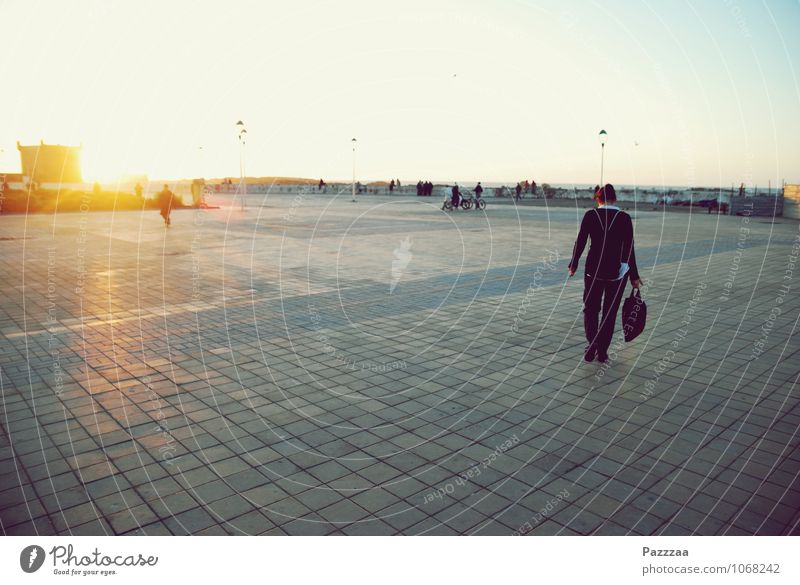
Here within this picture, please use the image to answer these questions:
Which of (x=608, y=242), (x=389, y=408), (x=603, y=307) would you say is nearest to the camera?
(x=389, y=408)

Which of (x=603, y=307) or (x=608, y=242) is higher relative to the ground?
(x=608, y=242)

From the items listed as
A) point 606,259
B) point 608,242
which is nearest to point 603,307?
point 606,259

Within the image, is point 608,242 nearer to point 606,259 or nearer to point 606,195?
point 606,259

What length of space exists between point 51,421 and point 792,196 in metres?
36.5

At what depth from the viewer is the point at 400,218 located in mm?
29625

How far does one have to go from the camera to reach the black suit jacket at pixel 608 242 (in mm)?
6273

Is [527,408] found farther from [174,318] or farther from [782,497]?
[174,318]

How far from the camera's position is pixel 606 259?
21.0 ft

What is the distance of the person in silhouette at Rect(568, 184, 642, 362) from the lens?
6.29 m

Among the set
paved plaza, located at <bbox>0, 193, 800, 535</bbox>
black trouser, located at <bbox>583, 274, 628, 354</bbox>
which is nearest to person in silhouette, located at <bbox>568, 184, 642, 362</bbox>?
black trouser, located at <bbox>583, 274, 628, 354</bbox>

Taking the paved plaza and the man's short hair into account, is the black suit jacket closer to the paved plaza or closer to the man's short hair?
the man's short hair

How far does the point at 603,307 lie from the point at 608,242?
78 cm

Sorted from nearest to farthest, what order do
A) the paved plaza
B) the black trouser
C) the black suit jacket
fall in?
the paved plaza
the black suit jacket
the black trouser

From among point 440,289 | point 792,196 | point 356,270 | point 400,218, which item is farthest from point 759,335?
point 792,196
